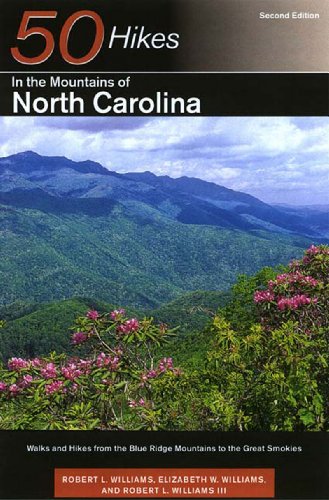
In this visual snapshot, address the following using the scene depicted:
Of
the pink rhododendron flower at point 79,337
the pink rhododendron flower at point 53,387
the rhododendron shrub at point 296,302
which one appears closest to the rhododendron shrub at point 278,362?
the rhododendron shrub at point 296,302

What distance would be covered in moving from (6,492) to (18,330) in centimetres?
181

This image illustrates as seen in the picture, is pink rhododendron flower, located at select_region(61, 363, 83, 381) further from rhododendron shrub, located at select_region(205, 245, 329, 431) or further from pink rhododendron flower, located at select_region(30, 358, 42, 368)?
rhododendron shrub, located at select_region(205, 245, 329, 431)

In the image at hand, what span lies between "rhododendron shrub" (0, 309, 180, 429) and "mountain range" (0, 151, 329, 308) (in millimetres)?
1527

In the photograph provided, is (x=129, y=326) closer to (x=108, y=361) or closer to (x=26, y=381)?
(x=108, y=361)

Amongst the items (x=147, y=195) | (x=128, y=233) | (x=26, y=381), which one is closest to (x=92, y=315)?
(x=26, y=381)

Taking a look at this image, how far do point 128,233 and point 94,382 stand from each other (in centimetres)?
456

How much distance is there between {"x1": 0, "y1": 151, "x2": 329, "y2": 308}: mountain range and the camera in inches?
210

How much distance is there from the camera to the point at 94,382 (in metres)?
3.39

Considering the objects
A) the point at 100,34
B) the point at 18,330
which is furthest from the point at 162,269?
the point at 100,34

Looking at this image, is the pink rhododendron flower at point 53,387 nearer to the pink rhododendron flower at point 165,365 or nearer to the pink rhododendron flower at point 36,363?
the pink rhododendron flower at point 36,363

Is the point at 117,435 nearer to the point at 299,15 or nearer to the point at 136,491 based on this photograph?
the point at 136,491

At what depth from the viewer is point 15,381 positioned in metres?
3.33

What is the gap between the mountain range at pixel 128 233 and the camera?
5.34m

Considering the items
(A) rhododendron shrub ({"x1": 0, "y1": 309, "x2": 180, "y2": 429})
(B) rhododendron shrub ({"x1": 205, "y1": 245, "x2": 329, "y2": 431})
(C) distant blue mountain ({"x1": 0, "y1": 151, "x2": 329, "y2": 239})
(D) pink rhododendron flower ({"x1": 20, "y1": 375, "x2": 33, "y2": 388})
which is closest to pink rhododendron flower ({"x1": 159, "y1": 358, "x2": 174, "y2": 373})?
(A) rhododendron shrub ({"x1": 0, "y1": 309, "x2": 180, "y2": 429})
